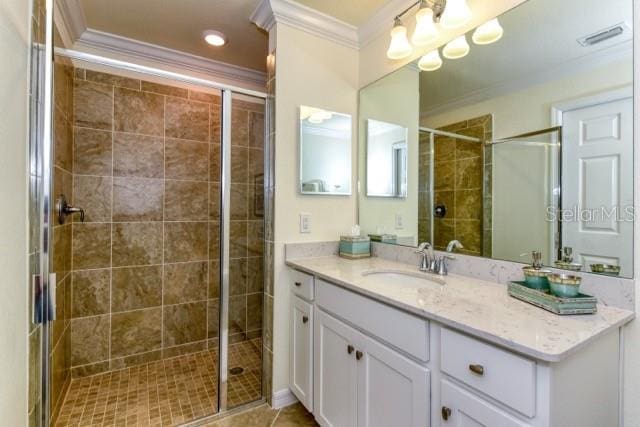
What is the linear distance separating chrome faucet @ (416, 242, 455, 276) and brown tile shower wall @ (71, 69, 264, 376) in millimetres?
948

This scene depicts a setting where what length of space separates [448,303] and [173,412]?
169 cm

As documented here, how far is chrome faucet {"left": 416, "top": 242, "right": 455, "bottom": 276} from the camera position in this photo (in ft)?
4.85

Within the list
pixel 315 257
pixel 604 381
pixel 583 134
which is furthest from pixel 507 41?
pixel 315 257

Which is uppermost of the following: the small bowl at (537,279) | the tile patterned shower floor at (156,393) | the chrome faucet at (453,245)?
the chrome faucet at (453,245)

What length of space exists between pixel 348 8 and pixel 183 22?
1.05 m

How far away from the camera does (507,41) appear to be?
1317 millimetres

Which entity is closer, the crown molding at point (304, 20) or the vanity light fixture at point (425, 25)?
the vanity light fixture at point (425, 25)

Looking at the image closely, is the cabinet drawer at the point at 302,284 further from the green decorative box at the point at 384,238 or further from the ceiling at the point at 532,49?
the ceiling at the point at 532,49

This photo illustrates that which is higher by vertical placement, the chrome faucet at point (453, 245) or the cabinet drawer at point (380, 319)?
the chrome faucet at point (453, 245)

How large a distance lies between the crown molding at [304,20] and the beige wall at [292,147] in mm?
39

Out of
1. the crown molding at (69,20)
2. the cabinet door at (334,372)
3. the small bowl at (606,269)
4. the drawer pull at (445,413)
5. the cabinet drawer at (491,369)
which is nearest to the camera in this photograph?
the cabinet drawer at (491,369)

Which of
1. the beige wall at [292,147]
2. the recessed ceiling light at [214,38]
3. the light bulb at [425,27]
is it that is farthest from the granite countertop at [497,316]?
the recessed ceiling light at [214,38]

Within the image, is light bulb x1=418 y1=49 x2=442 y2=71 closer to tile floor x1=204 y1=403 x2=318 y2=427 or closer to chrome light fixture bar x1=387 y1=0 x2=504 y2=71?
chrome light fixture bar x1=387 y1=0 x2=504 y2=71

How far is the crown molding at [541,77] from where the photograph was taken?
3.30 ft
